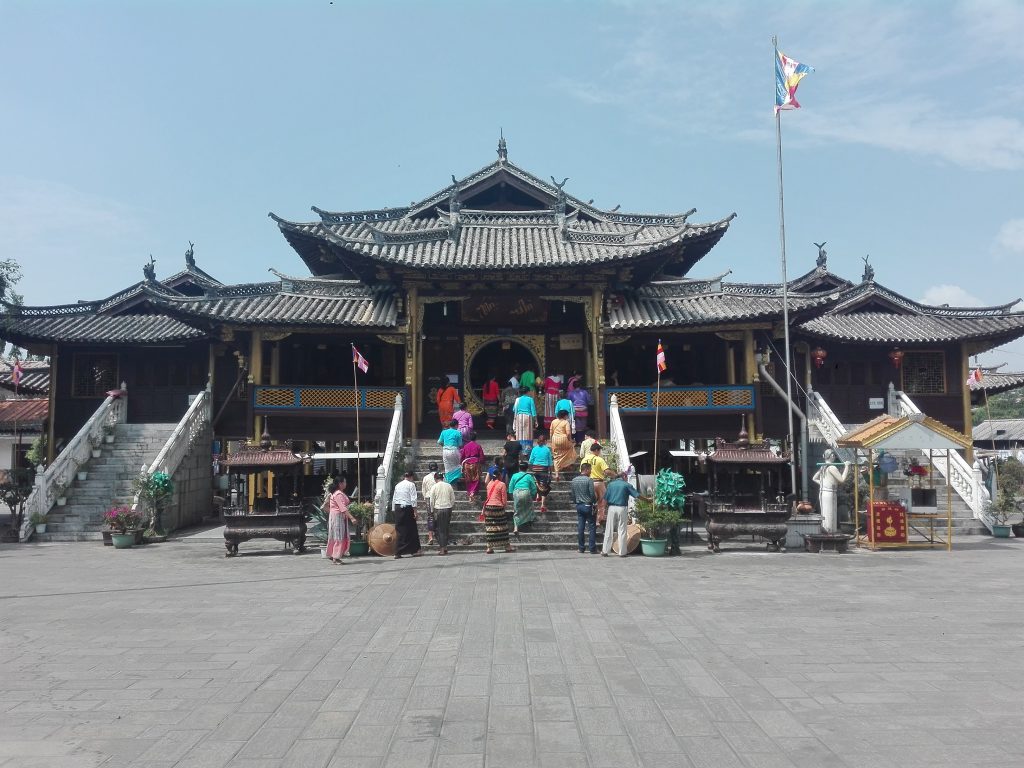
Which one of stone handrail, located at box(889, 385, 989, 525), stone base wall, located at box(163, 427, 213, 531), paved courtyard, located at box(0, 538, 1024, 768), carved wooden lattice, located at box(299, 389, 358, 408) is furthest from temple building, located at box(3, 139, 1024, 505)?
paved courtyard, located at box(0, 538, 1024, 768)

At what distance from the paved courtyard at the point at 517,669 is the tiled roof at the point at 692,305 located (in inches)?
364

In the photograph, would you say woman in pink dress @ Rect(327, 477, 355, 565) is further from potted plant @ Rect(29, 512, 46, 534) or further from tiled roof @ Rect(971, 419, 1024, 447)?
tiled roof @ Rect(971, 419, 1024, 447)

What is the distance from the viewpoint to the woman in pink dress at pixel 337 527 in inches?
503

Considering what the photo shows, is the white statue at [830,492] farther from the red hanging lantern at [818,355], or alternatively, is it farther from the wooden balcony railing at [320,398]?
the wooden balcony railing at [320,398]

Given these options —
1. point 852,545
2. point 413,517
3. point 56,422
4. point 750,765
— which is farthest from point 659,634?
point 56,422

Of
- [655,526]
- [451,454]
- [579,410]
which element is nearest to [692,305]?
[579,410]

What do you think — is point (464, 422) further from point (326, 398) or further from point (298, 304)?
point (298, 304)

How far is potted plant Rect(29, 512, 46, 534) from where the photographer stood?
53.3ft

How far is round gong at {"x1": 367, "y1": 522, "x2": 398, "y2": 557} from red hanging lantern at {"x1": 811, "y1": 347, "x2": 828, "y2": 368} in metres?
14.4

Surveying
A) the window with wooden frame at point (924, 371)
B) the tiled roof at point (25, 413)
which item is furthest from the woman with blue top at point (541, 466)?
the tiled roof at point (25, 413)

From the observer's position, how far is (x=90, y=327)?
2330 centimetres

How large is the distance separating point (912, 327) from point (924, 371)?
1423 mm

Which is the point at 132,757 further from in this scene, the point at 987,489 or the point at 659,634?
the point at 987,489

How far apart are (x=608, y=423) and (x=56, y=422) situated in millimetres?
17012
